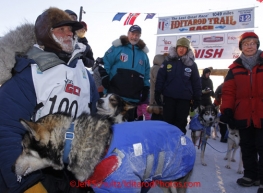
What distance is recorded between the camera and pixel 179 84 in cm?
409

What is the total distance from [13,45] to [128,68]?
2074 mm

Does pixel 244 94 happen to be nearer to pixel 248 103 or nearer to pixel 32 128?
pixel 248 103

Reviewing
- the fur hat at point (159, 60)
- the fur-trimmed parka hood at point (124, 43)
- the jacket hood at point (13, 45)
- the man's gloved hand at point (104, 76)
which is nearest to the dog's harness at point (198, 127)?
the fur hat at point (159, 60)

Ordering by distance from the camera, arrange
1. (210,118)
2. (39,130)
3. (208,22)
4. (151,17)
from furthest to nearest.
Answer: (151,17) → (208,22) → (210,118) → (39,130)

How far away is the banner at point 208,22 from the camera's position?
10945 millimetres

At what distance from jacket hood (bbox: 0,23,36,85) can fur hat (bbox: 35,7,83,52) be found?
0.22ft

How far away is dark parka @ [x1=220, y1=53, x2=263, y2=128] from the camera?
10.6 feet

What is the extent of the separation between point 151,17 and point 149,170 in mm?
11771

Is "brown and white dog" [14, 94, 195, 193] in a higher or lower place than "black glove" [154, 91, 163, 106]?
lower

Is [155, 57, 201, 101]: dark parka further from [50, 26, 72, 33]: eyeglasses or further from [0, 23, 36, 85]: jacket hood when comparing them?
[0, 23, 36, 85]: jacket hood

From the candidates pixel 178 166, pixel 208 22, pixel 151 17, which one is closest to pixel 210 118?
pixel 178 166

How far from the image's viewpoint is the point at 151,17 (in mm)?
12758

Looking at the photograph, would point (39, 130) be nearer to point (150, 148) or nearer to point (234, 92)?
point (150, 148)

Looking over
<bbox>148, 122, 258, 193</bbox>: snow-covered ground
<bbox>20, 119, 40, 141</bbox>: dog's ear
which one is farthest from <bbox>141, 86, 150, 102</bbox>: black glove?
<bbox>20, 119, 40, 141</bbox>: dog's ear
